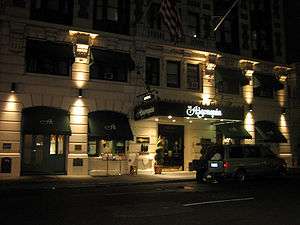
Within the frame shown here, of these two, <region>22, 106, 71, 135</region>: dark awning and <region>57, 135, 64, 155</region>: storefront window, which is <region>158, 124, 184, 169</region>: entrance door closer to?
<region>57, 135, 64, 155</region>: storefront window

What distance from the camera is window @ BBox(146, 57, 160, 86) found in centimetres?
2462

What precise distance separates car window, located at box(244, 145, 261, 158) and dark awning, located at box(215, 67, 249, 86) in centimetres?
883

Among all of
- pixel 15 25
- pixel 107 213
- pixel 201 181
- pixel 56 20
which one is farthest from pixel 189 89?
pixel 107 213

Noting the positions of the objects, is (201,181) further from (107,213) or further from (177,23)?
(107,213)

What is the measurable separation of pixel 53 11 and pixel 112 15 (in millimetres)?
3992

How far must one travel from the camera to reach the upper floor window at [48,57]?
815 inches

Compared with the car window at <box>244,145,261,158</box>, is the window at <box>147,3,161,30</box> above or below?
above

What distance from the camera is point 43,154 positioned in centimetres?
2111

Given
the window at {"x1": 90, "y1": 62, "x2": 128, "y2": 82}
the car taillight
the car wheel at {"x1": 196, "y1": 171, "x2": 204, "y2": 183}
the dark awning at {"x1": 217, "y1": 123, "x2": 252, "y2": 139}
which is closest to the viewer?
the car taillight

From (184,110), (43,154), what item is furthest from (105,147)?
(184,110)

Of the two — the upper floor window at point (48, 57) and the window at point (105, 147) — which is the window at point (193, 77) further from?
the upper floor window at point (48, 57)

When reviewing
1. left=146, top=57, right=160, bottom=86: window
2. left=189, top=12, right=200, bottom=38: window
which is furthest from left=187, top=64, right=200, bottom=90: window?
left=146, top=57, right=160, bottom=86: window

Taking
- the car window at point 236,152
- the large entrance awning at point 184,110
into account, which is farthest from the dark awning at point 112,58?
the car window at point 236,152

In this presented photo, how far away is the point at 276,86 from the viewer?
2877cm
